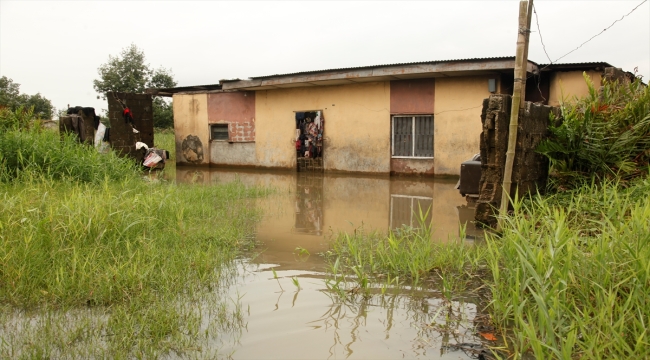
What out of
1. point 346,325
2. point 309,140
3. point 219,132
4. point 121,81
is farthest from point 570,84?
point 121,81

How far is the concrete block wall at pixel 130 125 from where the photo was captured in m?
14.9

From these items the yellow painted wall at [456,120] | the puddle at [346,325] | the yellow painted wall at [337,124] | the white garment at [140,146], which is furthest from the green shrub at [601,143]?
the white garment at [140,146]

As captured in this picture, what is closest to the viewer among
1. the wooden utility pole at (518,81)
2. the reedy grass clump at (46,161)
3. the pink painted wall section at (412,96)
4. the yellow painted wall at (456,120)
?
the wooden utility pole at (518,81)

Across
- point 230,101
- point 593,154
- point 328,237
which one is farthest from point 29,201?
point 230,101

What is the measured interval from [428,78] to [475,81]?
122cm

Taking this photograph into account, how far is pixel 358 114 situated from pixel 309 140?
1.90 meters

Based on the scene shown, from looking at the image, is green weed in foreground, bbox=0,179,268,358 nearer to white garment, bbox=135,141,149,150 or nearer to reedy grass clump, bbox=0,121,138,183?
reedy grass clump, bbox=0,121,138,183

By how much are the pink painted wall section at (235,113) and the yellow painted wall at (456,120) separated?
6406 mm

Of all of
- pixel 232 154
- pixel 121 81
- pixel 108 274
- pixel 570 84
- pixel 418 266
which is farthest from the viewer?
pixel 121 81

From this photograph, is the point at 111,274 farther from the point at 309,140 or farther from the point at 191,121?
the point at 191,121

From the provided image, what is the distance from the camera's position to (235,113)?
663 inches

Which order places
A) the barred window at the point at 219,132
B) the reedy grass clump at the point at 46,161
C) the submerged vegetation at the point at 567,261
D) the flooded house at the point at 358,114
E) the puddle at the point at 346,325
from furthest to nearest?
1. the barred window at the point at 219,132
2. the flooded house at the point at 358,114
3. the reedy grass clump at the point at 46,161
4. the puddle at the point at 346,325
5. the submerged vegetation at the point at 567,261

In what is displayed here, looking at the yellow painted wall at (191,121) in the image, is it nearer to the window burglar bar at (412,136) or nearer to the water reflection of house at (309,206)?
the water reflection of house at (309,206)

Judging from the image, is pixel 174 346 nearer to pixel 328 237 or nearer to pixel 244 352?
pixel 244 352
